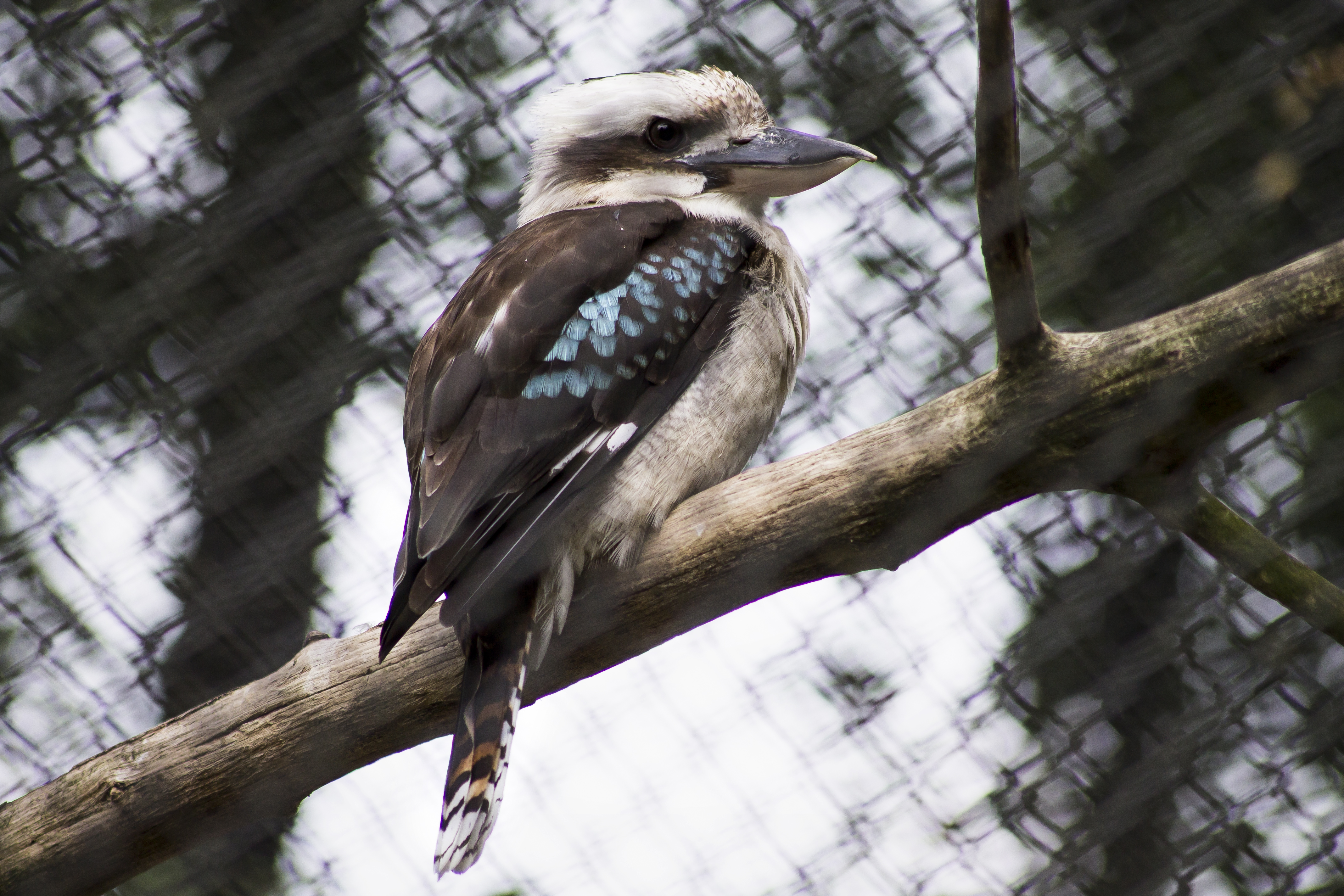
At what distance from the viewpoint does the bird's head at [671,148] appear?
1.57 metres

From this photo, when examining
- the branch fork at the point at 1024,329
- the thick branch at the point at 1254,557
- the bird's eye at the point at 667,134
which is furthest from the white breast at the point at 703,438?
the thick branch at the point at 1254,557

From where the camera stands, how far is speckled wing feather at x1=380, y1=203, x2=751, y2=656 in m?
1.14

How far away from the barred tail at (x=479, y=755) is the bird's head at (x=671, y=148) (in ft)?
2.47

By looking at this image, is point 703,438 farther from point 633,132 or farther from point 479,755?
point 633,132

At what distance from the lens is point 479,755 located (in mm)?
1142

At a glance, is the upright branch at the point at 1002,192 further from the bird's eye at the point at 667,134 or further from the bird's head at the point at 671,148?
the bird's eye at the point at 667,134

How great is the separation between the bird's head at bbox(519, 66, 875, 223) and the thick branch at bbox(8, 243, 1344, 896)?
546 mm

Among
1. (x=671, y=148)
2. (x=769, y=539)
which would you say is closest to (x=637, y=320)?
(x=769, y=539)

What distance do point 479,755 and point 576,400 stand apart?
40cm

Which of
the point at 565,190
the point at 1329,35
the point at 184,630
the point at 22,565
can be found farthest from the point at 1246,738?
the point at 22,565

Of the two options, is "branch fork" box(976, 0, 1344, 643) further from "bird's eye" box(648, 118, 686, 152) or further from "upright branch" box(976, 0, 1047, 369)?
"bird's eye" box(648, 118, 686, 152)

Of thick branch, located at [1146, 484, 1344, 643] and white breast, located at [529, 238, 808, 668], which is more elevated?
white breast, located at [529, 238, 808, 668]

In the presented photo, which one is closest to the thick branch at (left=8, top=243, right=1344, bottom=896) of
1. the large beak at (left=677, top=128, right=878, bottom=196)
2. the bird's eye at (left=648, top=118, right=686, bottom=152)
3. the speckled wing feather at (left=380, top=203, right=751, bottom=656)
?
the speckled wing feather at (left=380, top=203, right=751, bottom=656)

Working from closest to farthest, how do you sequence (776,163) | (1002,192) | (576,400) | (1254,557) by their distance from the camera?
1. (1002,192)
2. (1254,557)
3. (576,400)
4. (776,163)
